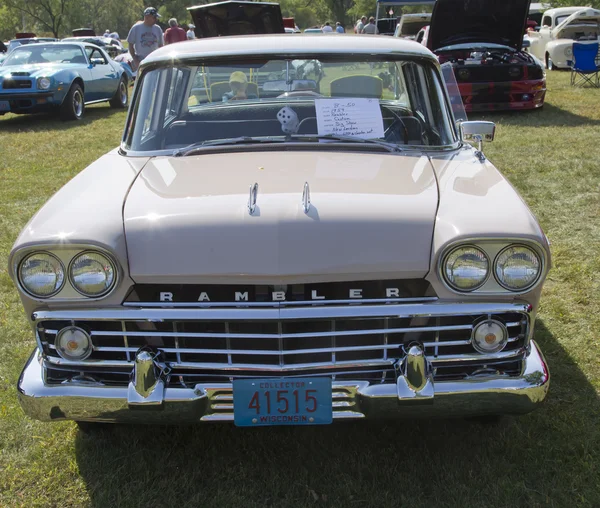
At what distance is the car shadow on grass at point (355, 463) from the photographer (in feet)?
7.78

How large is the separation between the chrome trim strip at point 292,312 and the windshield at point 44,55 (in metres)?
10.7

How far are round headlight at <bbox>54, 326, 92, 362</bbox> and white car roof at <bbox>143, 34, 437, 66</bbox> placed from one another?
5.18 feet

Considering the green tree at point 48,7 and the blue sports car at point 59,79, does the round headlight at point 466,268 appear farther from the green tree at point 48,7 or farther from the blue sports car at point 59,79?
the green tree at point 48,7

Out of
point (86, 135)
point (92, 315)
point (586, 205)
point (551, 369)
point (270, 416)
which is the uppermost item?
point (92, 315)

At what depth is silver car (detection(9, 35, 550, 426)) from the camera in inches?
83.0

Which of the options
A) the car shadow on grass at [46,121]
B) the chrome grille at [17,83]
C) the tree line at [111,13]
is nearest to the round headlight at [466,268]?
the car shadow on grass at [46,121]

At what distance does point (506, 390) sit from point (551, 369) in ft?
3.74

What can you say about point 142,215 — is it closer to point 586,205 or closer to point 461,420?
point 461,420

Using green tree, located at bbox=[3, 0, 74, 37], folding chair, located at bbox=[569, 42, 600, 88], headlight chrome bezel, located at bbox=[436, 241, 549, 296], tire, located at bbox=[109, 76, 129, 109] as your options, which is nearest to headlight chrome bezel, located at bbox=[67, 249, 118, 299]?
headlight chrome bezel, located at bbox=[436, 241, 549, 296]

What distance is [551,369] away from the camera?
3.21m

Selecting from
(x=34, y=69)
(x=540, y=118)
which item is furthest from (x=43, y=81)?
(x=540, y=118)

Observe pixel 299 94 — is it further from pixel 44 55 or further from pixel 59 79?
pixel 44 55

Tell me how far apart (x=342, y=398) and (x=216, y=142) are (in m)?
1.43

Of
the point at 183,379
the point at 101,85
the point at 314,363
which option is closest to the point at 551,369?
the point at 314,363
